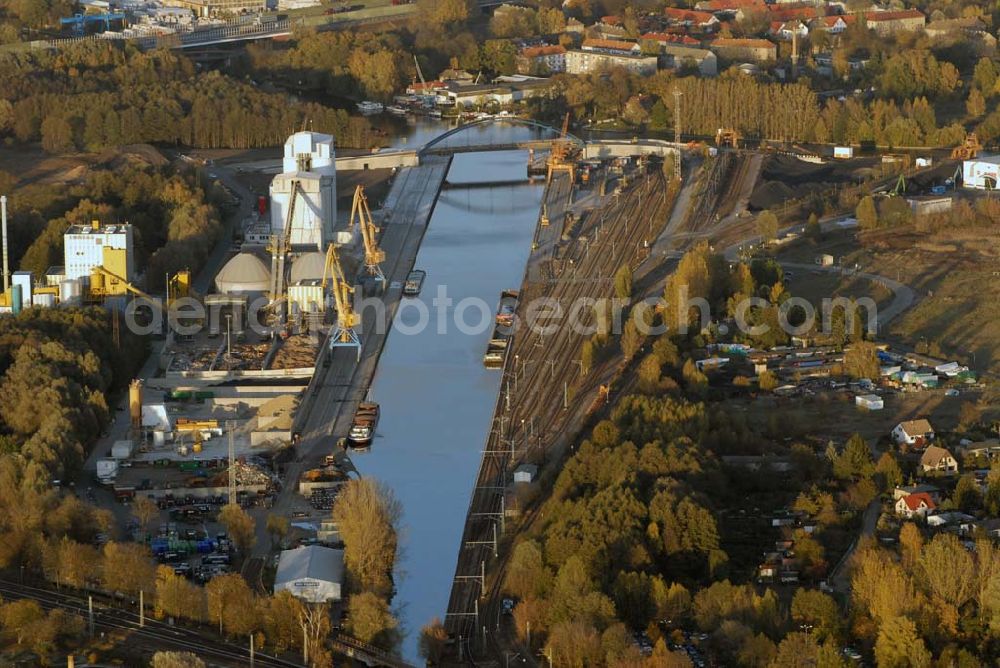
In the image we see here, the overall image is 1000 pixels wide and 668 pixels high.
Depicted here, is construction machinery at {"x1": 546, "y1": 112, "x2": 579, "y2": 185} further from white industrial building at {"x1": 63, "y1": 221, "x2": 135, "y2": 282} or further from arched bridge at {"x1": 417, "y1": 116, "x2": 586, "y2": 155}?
white industrial building at {"x1": 63, "y1": 221, "x2": 135, "y2": 282}

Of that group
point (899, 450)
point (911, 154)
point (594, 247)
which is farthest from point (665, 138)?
point (899, 450)

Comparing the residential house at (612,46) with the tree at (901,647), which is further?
the residential house at (612,46)

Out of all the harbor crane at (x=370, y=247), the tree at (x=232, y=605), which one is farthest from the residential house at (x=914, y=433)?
the harbor crane at (x=370, y=247)

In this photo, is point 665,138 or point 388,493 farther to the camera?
point 665,138

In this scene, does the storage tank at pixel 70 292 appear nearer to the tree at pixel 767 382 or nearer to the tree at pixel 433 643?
the tree at pixel 767 382

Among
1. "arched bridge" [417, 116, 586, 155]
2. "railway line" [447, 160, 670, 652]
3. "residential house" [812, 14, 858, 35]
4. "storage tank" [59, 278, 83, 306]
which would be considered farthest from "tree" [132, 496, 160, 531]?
"residential house" [812, 14, 858, 35]

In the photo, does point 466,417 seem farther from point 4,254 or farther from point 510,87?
point 510,87

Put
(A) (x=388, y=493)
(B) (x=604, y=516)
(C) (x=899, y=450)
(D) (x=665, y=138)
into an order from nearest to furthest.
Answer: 1. (B) (x=604, y=516)
2. (A) (x=388, y=493)
3. (C) (x=899, y=450)
4. (D) (x=665, y=138)

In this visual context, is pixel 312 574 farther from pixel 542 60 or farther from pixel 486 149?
pixel 542 60
